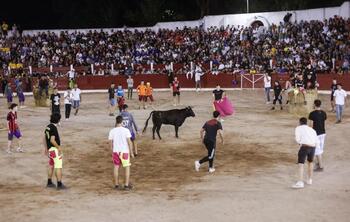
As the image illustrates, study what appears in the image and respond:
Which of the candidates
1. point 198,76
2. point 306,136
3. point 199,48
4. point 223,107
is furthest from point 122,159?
point 199,48

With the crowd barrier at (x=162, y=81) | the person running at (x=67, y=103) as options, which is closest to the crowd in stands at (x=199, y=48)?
the crowd barrier at (x=162, y=81)

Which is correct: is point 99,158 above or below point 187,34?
below

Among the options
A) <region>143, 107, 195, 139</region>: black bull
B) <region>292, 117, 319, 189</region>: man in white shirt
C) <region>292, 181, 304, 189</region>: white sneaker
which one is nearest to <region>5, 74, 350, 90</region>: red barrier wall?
<region>143, 107, 195, 139</region>: black bull

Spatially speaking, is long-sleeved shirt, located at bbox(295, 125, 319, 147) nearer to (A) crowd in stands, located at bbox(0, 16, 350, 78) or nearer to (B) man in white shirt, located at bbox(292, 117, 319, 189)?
(B) man in white shirt, located at bbox(292, 117, 319, 189)

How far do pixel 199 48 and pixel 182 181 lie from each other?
32.4 meters

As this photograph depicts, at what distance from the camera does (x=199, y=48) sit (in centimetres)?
4456

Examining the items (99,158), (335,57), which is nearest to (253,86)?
(335,57)

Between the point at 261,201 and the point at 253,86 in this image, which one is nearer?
the point at 261,201

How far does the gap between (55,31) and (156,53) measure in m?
9.81

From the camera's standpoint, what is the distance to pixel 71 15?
193ft

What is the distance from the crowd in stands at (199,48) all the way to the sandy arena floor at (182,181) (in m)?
18.7

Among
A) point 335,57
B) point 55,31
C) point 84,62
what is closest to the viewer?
point 335,57

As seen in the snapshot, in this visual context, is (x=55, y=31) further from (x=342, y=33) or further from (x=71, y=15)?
(x=342, y=33)

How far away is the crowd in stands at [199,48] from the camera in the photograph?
128 feet
